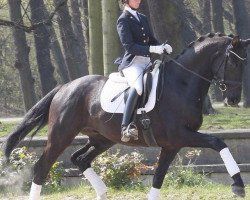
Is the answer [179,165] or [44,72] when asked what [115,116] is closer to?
[179,165]

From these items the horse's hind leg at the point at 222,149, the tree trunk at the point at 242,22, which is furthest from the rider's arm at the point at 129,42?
the tree trunk at the point at 242,22

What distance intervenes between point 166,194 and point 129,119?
229 centimetres

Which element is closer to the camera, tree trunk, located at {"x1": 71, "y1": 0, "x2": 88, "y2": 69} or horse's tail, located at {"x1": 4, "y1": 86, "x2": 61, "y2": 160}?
horse's tail, located at {"x1": 4, "y1": 86, "x2": 61, "y2": 160}

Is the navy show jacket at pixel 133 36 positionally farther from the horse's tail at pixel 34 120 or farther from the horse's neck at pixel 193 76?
the horse's tail at pixel 34 120

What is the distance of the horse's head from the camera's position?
9102 mm

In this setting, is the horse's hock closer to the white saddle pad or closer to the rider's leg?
the white saddle pad

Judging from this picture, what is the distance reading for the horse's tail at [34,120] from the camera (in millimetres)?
10859

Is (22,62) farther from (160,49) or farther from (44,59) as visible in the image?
(160,49)

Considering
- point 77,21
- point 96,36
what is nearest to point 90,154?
point 96,36

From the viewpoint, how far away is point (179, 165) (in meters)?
12.4

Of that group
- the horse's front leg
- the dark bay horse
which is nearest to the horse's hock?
the horse's front leg

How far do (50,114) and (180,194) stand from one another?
2295 millimetres

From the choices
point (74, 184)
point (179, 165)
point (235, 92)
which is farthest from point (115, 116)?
point (74, 184)

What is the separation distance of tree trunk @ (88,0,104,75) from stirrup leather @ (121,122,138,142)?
6.87 m
